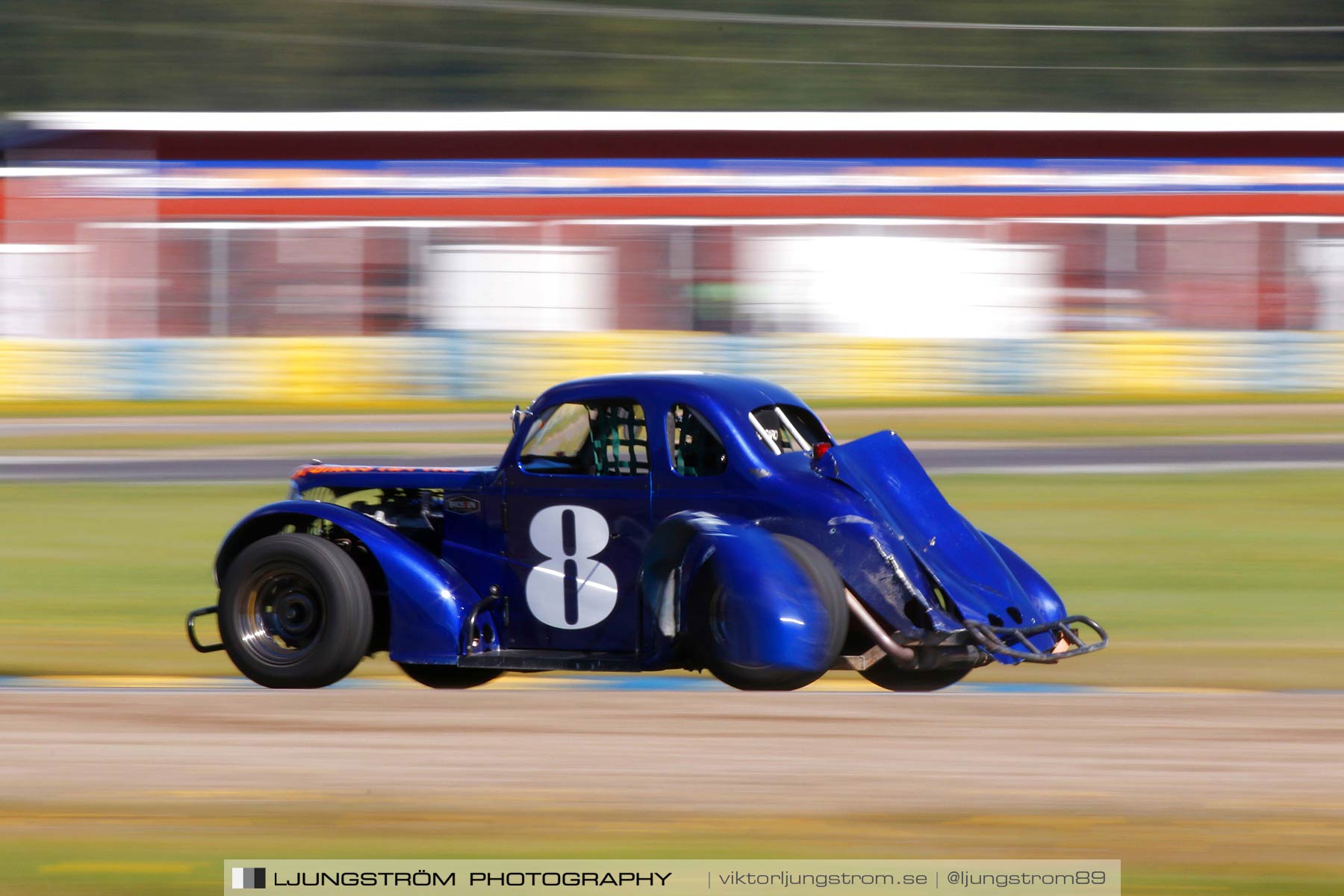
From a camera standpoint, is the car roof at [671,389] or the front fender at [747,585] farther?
the car roof at [671,389]

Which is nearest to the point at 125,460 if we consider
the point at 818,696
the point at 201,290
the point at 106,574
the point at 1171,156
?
the point at 106,574

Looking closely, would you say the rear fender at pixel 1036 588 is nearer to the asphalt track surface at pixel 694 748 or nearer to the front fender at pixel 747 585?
the asphalt track surface at pixel 694 748

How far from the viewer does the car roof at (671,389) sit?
729 cm

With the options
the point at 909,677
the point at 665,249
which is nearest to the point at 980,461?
the point at 665,249

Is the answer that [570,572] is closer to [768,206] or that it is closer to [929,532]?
[929,532]

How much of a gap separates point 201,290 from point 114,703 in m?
21.3

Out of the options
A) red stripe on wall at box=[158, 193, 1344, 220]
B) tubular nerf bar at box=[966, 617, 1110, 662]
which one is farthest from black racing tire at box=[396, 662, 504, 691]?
red stripe on wall at box=[158, 193, 1344, 220]

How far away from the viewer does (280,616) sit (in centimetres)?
744

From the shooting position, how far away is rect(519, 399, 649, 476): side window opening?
7410mm

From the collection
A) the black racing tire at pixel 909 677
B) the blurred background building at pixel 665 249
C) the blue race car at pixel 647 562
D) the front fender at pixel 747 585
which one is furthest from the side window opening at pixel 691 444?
the blurred background building at pixel 665 249

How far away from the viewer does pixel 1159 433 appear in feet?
69.4

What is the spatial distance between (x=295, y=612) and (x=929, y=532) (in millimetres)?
2490

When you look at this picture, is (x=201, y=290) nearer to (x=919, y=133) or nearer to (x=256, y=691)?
(x=919, y=133)

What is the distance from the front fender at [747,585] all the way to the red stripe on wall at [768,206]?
21681 mm
